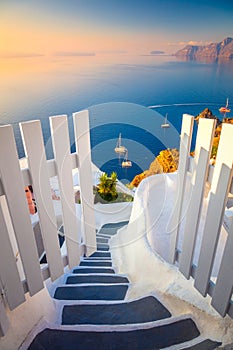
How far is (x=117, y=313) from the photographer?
1461mm

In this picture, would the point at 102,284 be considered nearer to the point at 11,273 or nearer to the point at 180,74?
the point at 11,273

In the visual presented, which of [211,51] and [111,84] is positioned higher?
[211,51]

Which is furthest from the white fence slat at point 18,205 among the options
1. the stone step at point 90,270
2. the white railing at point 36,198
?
the stone step at point 90,270

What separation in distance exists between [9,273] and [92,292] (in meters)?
0.66

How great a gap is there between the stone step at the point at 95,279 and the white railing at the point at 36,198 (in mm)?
355

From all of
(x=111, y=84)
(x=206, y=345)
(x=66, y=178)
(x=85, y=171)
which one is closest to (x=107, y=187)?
(x=85, y=171)

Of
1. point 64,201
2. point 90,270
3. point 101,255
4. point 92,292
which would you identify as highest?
point 64,201

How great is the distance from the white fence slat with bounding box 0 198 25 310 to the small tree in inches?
233

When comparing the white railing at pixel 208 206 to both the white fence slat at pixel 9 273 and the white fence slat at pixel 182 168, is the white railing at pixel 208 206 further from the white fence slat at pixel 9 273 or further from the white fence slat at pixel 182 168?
the white fence slat at pixel 9 273

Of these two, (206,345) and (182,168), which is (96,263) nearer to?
(206,345)

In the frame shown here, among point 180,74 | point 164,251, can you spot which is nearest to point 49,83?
point 180,74

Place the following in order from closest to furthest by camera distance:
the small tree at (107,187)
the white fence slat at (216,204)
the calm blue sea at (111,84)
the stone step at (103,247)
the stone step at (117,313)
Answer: the white fence slat at (216,204) → the stone step at (117,313) → the stone step at (103,247) → the small tree at (107,187) → the calm blue sea at (111,84)

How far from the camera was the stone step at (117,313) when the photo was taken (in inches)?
55.0

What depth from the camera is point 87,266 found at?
215 centimetres
